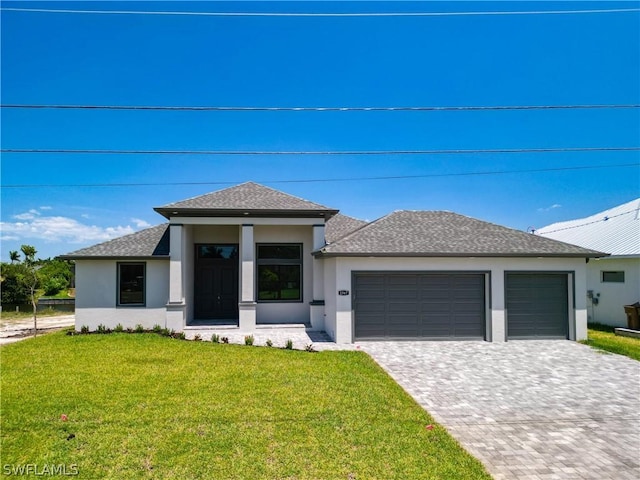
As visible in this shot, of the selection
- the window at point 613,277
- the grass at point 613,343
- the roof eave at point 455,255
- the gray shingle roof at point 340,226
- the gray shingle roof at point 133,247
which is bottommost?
the grass at point 613,343

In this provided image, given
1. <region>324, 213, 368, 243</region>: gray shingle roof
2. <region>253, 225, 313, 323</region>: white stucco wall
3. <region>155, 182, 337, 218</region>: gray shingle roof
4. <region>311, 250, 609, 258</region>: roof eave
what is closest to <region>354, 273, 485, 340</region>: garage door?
<region>311, 250, 609, 258</region>: roof eave

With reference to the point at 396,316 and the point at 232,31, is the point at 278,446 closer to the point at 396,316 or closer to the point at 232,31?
the point at 396,316

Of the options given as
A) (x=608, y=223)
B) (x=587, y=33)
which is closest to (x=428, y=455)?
(x=587, y=33)

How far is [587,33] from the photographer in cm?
930

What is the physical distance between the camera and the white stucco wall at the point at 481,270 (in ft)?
37.6

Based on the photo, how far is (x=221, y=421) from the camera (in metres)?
5.36

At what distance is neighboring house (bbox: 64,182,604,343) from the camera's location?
11.6 m

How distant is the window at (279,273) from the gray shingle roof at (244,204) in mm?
1894

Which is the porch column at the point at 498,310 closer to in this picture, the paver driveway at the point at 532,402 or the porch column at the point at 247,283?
the paver driveway at the point at 532,402

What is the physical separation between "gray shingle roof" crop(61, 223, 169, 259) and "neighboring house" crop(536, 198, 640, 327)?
16.5 metres

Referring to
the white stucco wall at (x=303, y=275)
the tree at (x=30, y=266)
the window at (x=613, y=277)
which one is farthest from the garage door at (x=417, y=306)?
the tree at (x=30, y=266)

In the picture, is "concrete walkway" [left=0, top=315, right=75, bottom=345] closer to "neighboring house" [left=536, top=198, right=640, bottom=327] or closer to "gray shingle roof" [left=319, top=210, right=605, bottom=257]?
"gray shingle roof" [left=319, top=210, right=605, bottom=257]

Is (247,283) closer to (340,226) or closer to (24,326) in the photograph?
(340,226)

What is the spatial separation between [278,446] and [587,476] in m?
3.54
